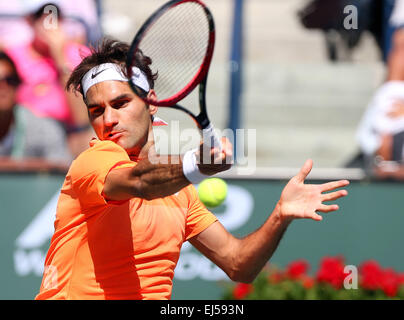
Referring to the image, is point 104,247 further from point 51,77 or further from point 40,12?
point 40,12

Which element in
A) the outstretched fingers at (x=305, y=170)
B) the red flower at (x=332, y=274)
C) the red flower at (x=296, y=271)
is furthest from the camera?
the red flower at (x=296, y=271)

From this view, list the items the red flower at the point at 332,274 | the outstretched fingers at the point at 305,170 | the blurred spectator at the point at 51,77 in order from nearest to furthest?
1. the outstretched fingers at the point at 305,170
2. the red flower at the point at 332,274
3. the blurred spectator at the point at 51,77

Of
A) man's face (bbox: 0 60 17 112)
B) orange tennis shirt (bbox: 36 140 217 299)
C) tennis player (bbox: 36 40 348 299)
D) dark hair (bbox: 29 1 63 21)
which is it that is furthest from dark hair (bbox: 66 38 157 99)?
dark hair (bbox: 29 1 63 21)

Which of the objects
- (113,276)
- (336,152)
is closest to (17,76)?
(336,152)

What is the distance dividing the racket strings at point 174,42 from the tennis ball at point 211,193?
43 cm

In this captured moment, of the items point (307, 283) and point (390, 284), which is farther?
point (307, 283)

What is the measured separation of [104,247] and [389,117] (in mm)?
3788

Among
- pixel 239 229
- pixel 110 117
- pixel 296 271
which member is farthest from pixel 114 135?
pixel 239 229

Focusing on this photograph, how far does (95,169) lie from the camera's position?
2.38 m

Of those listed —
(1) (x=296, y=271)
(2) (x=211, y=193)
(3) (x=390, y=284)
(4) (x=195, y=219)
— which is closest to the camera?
(4) (x=195, y=219)

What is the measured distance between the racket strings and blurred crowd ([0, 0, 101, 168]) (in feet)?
7.83

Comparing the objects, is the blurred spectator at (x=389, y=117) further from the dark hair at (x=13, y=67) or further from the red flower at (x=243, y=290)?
the dark hair at (x=13, y=67)

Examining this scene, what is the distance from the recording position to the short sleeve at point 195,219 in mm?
2836

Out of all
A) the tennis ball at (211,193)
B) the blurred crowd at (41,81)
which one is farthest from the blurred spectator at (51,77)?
the tennis ball at (211,193)
